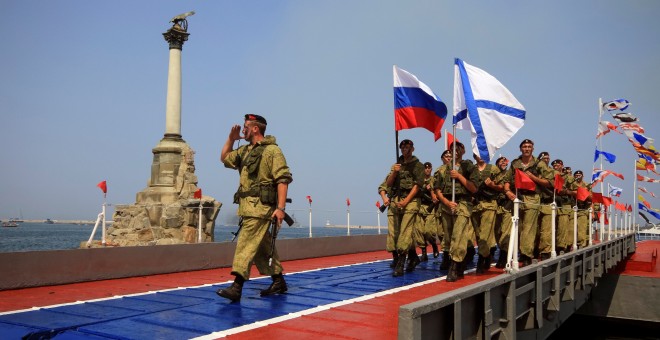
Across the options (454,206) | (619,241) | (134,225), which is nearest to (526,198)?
(454,206)

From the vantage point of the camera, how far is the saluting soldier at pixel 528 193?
1052 cm

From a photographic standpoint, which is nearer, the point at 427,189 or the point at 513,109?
the point at 513,109

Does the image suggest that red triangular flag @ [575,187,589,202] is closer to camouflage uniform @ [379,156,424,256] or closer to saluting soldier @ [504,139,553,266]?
saluting soldier @ [504,139,553,266]

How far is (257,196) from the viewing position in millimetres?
6668

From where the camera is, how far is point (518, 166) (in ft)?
34.9

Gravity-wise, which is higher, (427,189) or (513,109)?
(513,109)

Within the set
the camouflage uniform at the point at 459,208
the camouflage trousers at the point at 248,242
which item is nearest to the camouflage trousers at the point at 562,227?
the camouflage uniform at the point at 459,208

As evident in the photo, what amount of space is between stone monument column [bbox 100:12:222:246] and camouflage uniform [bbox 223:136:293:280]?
20566 millimetres

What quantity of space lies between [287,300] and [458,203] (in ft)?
12.1

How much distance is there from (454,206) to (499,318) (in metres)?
3.59

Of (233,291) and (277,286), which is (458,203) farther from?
(233,291)

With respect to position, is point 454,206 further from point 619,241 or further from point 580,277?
point 619,241

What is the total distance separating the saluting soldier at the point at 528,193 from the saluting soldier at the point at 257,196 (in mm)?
5385

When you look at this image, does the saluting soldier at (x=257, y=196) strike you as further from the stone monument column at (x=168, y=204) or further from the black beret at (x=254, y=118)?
the stone monument column at (x=168, y=204)
